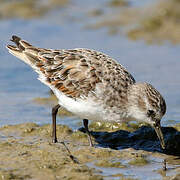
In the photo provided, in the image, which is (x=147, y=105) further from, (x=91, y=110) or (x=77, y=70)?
(x=77, y=70)

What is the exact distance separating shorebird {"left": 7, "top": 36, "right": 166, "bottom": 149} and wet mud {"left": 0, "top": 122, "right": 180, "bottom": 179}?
423 millimetres

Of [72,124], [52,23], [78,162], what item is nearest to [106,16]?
[52,23]

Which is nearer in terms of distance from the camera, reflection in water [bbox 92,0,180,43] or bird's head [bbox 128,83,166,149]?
bird's head [bbox 128,83,166,149]

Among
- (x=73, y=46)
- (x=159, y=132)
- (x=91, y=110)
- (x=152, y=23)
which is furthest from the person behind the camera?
(x=152, y=23)

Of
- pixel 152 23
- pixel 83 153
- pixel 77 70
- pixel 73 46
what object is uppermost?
pixel 152 23

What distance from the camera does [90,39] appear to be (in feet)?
55.6

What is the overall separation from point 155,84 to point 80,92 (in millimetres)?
4209

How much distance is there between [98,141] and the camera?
36.1 feet

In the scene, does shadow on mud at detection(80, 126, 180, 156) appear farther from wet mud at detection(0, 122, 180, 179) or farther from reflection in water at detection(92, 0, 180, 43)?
reflection in water at detection(92, 0, 180, 43)

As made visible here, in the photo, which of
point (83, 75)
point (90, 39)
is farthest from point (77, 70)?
point (90, 39)

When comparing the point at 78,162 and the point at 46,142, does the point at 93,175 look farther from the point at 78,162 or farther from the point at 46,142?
the point at 46,142

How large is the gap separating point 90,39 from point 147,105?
7318mm

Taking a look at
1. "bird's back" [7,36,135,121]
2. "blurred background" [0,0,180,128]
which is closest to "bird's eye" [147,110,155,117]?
"bird's back" [7,36,135,121]

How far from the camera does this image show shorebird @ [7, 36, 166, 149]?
995cm
